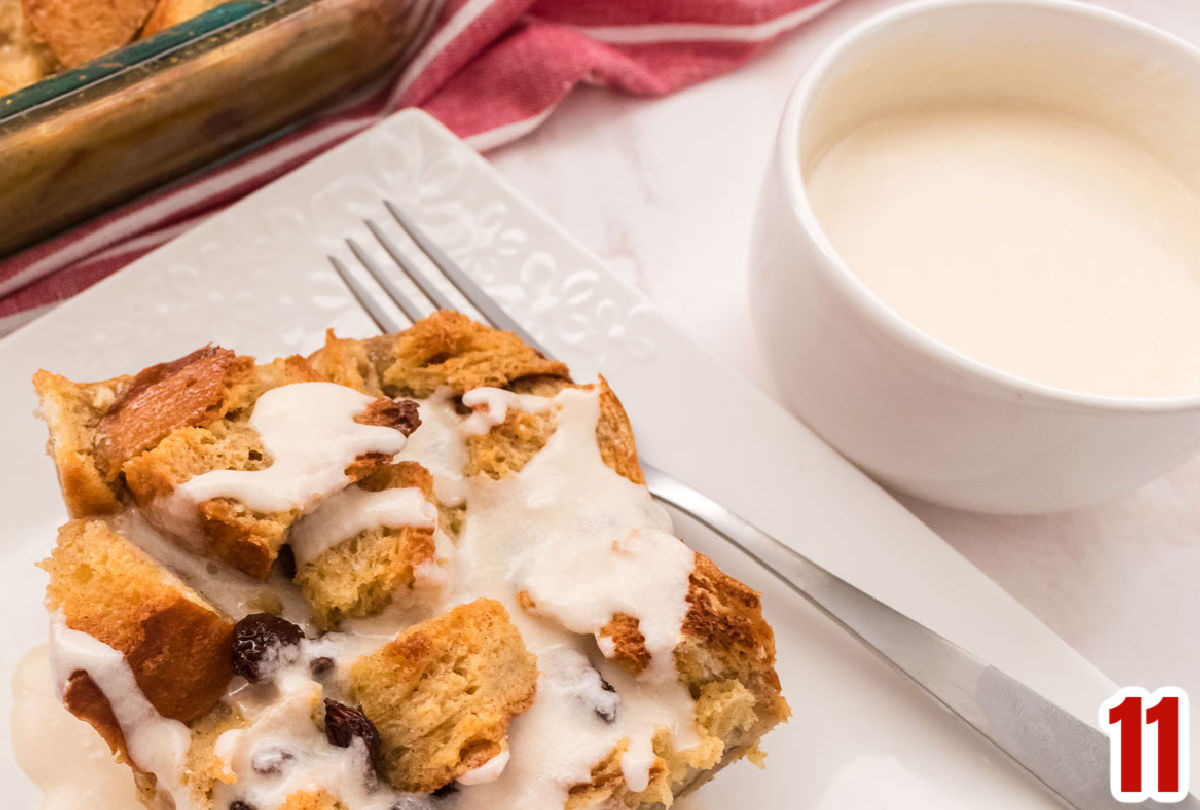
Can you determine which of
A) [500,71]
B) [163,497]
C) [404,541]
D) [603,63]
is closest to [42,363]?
[163,497]

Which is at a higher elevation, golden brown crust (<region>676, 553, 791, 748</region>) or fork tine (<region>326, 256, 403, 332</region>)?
fork tine (<region>326, 256, 403, 332</region>)

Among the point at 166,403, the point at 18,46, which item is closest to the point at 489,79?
the point at 18,46

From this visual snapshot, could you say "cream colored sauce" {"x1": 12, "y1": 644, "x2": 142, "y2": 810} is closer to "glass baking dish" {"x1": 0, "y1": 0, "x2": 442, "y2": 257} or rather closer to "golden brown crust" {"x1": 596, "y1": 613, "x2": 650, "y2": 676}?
"golden brown crust" {"x1": 596, "y1": 613, "x2": 650, "y2": 676}

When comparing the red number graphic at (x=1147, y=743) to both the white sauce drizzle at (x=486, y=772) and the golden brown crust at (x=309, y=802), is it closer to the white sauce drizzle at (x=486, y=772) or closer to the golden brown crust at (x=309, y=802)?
the white sauce drizzle at (x=486, y=772)

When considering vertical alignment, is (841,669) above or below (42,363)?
below

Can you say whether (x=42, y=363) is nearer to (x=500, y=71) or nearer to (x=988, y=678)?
(x=500, y=71)

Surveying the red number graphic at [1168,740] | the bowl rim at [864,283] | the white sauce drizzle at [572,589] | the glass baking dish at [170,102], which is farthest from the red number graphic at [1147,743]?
the glass baking dish at [170,102]

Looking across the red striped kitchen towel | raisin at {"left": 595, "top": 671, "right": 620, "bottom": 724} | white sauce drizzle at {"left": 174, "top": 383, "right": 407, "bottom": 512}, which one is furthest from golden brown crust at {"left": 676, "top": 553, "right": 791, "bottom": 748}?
the red striped kitchen towel
